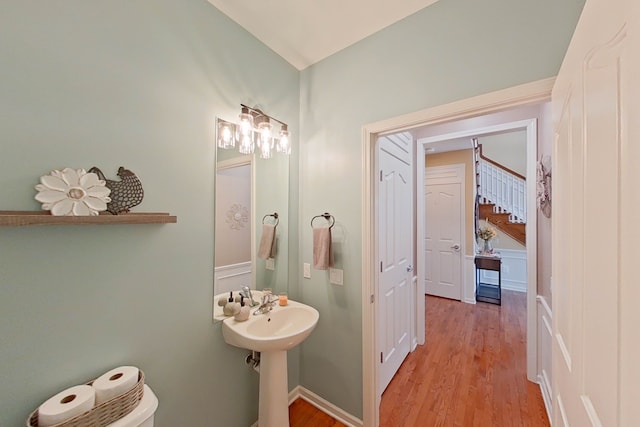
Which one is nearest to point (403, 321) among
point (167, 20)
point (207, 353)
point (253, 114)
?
point (207, 353)

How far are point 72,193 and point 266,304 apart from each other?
1.19 meters

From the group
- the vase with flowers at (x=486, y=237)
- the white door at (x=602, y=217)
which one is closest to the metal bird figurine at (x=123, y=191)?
the white door at (x=602, y=217)

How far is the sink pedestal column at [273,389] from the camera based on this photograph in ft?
4.92

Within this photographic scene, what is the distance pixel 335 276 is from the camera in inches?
72.3

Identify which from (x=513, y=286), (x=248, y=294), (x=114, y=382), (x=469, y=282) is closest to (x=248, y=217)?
(x=248, y=294)

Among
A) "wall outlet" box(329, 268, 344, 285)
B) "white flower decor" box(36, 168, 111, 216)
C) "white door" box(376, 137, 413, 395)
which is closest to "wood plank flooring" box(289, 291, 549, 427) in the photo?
"white door" box(376, 137, 413, 395)

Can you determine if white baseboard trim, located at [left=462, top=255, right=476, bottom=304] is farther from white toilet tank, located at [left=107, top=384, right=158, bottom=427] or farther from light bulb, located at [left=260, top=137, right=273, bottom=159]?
white toilet tank, located at [left=107, top=384, right=158, bottom=427]

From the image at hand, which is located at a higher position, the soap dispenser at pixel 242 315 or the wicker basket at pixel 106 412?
the soap dispenser at pixel 242 315

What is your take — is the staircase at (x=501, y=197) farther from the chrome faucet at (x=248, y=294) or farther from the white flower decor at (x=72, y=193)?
the white flower decor at (x=72, y=193)

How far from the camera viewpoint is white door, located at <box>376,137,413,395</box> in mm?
2061

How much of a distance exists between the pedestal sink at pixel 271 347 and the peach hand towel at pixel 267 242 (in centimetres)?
39

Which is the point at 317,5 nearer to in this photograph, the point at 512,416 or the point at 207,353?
the point at 207,353

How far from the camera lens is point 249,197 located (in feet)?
5.60

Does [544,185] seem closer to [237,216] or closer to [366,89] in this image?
[366,89]
